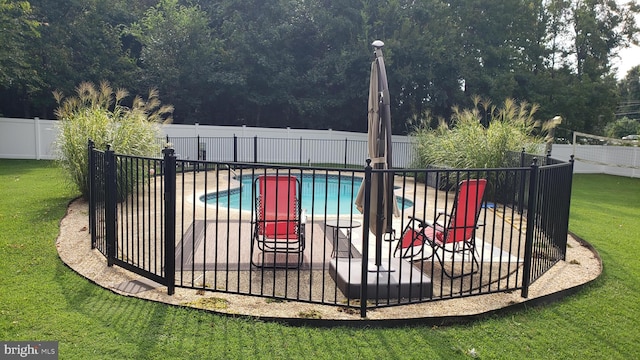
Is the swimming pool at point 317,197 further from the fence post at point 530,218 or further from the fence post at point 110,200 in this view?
the fence post at point 530,218

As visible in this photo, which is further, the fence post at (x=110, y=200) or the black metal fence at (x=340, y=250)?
the fence post at (x=110, y=200)

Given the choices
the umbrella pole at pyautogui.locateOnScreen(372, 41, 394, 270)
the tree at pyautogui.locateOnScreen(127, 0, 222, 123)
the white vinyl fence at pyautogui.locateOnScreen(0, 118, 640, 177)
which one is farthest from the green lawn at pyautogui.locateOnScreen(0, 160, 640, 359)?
the tree at pyautogui.locateOnScreen(127, 0, 222, 123)

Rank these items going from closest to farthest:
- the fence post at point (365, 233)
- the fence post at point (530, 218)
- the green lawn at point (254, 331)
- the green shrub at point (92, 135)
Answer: the green lawn at point (254, 331) → the fence post at point (365, 233) → the fence post at point (530, 218) → the green shrub at point (92, 135)

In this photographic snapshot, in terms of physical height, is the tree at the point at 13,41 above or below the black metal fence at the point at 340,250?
above

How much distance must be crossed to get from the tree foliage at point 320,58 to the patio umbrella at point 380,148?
54.8 feet

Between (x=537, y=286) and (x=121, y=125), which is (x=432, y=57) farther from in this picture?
(x=537, y=286)

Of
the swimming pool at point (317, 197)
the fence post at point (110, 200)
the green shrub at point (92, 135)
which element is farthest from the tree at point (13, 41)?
the fence post at point (110, 200)

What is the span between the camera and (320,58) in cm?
2298

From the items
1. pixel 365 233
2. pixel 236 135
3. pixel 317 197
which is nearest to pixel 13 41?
pixel 236 135

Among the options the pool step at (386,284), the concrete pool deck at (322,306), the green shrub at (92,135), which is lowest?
the concrete pool deck at (322,306)

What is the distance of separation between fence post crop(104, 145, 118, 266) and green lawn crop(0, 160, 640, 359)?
0.40 meters

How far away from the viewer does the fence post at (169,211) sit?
139 inches

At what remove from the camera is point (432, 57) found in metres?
20.3

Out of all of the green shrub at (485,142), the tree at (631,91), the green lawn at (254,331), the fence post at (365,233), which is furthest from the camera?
the tree at (631,91)
